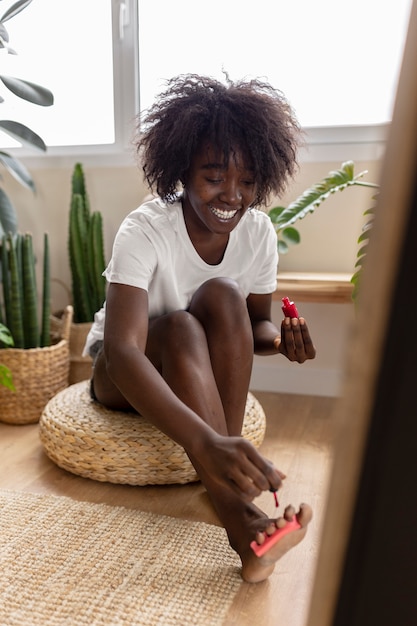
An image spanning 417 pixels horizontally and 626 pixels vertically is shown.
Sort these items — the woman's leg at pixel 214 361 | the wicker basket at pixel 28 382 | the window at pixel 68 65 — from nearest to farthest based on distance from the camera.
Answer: the woman's leg at pixel 214 361 < the wicker basket at pixel 28 382 < the window at pixel 68 65

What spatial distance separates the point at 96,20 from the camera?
241 centimetres

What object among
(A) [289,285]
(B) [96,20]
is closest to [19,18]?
(B) [96,20]

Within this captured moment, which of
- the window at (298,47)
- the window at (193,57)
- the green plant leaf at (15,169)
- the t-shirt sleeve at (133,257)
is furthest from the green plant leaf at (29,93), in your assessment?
the t-shirt sleeve at (133,257)

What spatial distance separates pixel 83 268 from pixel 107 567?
1.33 metres

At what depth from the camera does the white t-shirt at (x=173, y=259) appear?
1271mm

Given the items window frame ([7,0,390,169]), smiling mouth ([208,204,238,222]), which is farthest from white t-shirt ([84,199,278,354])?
window frame ([7,0,390,169])

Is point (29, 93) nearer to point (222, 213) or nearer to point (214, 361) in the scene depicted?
point (222, 213)

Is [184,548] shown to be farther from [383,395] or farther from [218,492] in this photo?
[383,395]

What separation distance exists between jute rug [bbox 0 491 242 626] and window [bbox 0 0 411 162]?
152 cm

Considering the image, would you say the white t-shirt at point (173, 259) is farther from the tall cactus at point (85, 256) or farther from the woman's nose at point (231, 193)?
the tall cactus at point (85, 256)

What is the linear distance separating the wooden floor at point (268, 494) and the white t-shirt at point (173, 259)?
37cm

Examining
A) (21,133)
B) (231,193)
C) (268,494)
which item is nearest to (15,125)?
(21,133)

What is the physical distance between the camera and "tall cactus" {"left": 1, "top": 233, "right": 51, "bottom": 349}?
6.20 ft

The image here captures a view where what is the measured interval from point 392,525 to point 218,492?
871 mm
